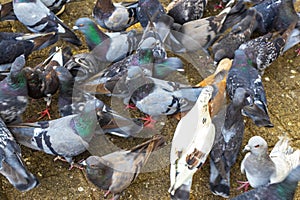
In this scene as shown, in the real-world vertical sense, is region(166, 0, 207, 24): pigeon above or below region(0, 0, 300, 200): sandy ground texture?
above

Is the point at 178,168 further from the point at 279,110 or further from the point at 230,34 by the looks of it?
the point at 230,34

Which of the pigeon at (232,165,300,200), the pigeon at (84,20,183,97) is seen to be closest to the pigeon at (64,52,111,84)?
→ the pigeon at (84,20,183,97)

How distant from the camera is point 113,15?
5.44m

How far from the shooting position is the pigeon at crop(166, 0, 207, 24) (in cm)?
553

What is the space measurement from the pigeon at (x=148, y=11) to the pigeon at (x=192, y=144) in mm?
1560

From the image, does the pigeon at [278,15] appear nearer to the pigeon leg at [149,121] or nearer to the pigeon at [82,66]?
the pigeon leg at [149,121]

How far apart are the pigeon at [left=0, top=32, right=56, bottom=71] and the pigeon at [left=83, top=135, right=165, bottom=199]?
152 centimetres

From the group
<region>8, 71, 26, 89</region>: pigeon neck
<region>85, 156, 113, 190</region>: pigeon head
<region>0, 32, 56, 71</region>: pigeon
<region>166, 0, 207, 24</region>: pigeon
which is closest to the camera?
<region>85, 156, 113, 190</region>: pigeon head

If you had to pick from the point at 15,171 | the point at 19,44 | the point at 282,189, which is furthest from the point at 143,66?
the point at 282,189

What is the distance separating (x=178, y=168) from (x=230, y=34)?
1.93m

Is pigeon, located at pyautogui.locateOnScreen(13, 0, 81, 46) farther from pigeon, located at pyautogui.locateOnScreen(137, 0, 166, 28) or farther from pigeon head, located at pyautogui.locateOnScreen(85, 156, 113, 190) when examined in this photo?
pigeon head, located at pyautogui.locateOnScreen(85, 156, 113, 190)

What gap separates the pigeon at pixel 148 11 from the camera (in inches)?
213

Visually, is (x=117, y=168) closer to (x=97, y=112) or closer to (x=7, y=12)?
(x=97, y=112)

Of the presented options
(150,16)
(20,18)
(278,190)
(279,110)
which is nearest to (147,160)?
(278,190)
